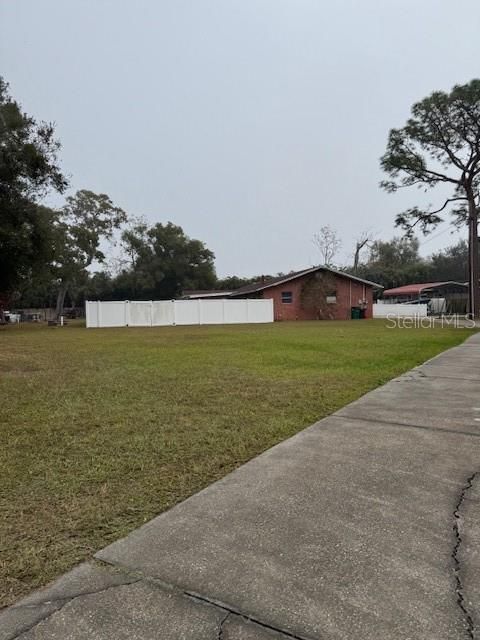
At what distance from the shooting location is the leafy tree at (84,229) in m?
38.4

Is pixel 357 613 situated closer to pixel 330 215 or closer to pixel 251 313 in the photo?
pixel 251 313

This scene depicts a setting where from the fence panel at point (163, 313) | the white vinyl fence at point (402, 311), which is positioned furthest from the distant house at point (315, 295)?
the fence panel at point (163, 313)

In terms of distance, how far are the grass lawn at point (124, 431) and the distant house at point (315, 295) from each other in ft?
78.6

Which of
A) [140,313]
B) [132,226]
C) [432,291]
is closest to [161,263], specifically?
[132,226]

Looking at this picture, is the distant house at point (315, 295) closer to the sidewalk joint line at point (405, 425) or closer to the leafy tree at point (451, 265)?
the sidewalk joint line at point (405, 425)

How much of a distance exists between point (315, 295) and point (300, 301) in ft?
4.05

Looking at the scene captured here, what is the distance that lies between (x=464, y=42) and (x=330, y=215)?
32.4m

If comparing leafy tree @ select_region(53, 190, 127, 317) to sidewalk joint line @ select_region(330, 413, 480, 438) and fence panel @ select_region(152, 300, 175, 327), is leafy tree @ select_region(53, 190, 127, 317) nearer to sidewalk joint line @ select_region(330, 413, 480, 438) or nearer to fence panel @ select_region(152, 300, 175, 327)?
fence panel @ select_region(152, 300, 175, 327)

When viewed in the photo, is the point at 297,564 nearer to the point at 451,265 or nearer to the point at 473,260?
the point at 473,260

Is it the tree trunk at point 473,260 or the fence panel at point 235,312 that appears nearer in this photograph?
the tree trunk at point 473,260

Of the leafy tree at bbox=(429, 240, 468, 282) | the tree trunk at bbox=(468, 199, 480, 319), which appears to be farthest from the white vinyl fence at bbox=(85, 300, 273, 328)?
the leafy tree at bbox=(429, 240, 468, 282)

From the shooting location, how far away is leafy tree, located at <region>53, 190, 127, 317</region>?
1513 inches

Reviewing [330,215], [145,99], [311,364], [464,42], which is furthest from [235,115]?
[330,215]

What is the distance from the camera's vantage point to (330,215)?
1854 inches
